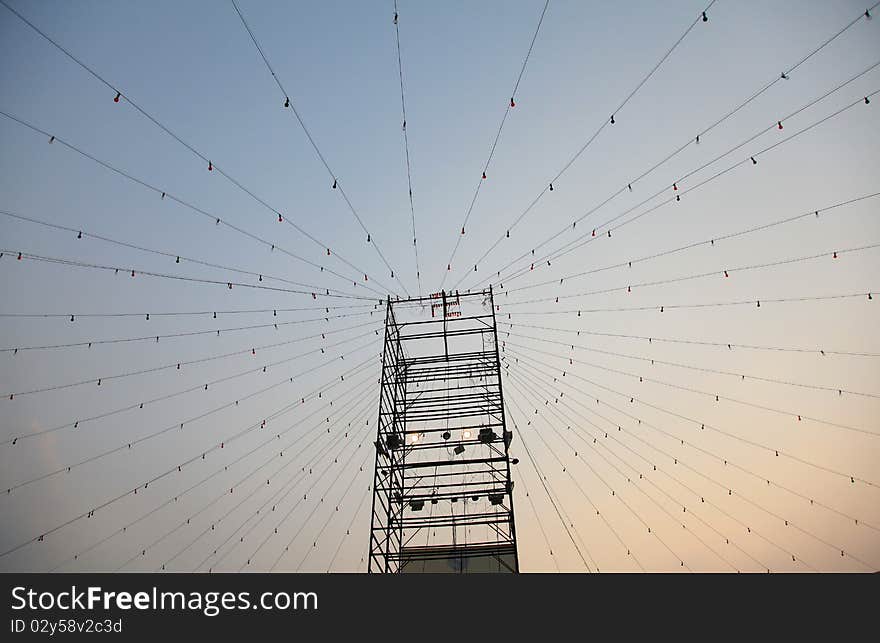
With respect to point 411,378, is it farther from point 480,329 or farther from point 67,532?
point 67,532
